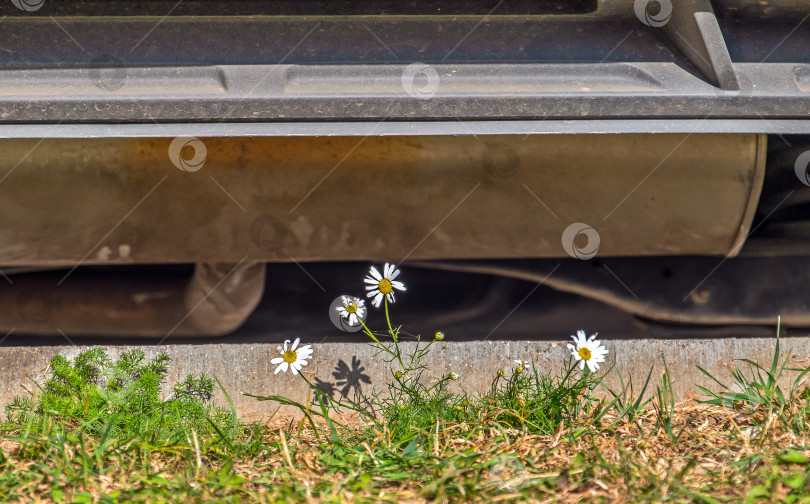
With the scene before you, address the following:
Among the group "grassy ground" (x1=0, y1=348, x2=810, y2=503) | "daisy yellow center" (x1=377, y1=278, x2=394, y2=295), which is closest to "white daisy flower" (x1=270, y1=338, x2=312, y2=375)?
"grassy ground" (x1=0, y1=348, x2=810, y2=503)

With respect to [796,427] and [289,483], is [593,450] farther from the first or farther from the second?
[289,483]

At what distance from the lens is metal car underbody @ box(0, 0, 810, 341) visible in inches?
75.8

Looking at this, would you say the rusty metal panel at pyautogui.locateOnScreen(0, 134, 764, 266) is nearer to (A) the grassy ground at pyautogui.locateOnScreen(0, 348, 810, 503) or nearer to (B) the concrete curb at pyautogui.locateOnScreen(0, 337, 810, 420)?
(B) the concrete curb at pyautogui.locateOnScreen(0, 337, 810, 420)

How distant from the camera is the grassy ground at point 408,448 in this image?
1.72 meters

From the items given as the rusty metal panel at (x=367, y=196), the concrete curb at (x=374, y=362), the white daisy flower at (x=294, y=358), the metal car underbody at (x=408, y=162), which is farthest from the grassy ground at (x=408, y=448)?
the rusty metal panel at (x=367, y=196)

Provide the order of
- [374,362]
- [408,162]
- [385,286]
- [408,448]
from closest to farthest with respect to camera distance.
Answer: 1. [408,448]
2. [385,286]
3. [408,162]
4. [374,362]

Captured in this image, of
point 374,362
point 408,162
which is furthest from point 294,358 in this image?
point 408,162

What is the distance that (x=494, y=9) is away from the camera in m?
2.00

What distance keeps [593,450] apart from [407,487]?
64 centimetres

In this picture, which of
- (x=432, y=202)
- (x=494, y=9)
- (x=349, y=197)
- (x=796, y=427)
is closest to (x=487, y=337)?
(x=432, y=202)

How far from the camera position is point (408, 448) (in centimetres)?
195

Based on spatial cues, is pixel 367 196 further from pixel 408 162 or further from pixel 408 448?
pixel 408 448

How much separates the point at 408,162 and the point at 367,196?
0.70 ft

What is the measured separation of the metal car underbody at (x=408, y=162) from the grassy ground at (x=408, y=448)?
401mm
